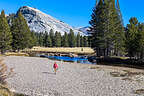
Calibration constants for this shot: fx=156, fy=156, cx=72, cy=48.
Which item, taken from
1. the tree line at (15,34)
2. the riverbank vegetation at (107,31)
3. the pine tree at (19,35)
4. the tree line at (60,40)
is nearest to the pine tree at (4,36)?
the tree line at (15,34)

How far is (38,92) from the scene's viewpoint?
15.3 meters

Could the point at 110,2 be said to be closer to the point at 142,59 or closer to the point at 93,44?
the point at 93,44

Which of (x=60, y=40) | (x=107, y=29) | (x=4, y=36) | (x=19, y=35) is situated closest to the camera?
(x=107, y=29)

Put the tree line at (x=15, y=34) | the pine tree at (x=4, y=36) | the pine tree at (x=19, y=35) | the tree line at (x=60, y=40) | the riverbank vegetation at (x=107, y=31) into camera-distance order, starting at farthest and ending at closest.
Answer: the tree line at (x=60, y=40) → the pine tree at (x=19, y=35) → the tree line at (x=15, y=34) → the pine tree at (x=4, y=36) → the riverbank vegetation at (x=107, y=31)

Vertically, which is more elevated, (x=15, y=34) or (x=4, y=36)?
(x=15, y=34)

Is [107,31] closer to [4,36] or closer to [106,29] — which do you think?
[106,29]

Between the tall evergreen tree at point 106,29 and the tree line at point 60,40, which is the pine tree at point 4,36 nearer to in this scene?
the tall evergreen tree at point 106,29

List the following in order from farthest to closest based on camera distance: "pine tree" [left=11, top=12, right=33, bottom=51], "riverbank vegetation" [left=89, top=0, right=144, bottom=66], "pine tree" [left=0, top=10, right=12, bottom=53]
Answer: "pine tree" [left=11, top=12, right=33, bottom=51]
"pine tree" [left=0, top=10, right=12, bottom=53]
"riverbank vegetation" [left=89, top=0, right=144, bottom=66]

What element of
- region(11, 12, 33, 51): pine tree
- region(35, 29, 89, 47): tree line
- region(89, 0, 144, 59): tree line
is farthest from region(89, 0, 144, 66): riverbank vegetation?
region(35, 29, 89, 47): tree line

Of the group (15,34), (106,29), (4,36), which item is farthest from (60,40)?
(106,29)

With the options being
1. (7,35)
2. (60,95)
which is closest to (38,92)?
(60,95)

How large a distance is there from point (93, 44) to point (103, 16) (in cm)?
960

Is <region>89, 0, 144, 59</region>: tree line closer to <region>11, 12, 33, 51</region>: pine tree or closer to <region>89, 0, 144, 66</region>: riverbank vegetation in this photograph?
<region>89, 0, 144, 66</region>: riverbank vegetation

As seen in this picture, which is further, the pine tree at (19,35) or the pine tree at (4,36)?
the pine tree at (19,35)
